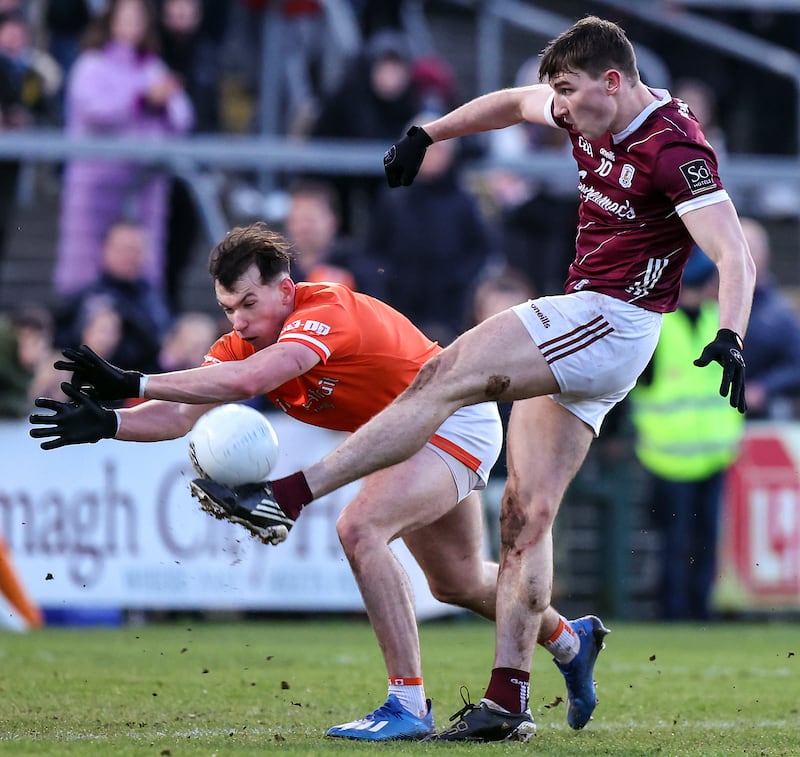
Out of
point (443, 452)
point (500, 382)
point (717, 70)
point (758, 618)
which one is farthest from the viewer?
point (717, 70)

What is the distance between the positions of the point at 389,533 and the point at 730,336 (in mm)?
1582

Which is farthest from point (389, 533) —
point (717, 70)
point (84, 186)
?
point (717, 70)

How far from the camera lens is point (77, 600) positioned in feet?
39.8

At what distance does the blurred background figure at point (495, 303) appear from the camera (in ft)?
39.4

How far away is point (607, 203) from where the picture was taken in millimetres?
6555

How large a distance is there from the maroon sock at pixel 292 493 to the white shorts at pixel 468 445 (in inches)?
37.7

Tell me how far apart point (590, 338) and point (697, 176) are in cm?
74

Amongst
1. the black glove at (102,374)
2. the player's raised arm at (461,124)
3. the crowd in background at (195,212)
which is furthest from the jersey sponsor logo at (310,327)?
the crowd in background at (195,212)

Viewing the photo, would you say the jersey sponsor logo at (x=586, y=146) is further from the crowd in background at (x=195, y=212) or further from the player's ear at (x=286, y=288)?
the crowd in background at (x=195, y=212)

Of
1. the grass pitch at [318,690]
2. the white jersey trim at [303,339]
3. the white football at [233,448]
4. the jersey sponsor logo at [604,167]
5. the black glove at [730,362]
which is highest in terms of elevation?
the jersey sponsor logo at [604,167]

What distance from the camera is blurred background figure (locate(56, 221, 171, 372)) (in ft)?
39.3

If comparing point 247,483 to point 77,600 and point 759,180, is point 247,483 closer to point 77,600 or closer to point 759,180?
point 77,600

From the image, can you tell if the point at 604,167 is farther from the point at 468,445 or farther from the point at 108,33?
the point at 108,33

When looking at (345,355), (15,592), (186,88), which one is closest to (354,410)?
(345,355)
